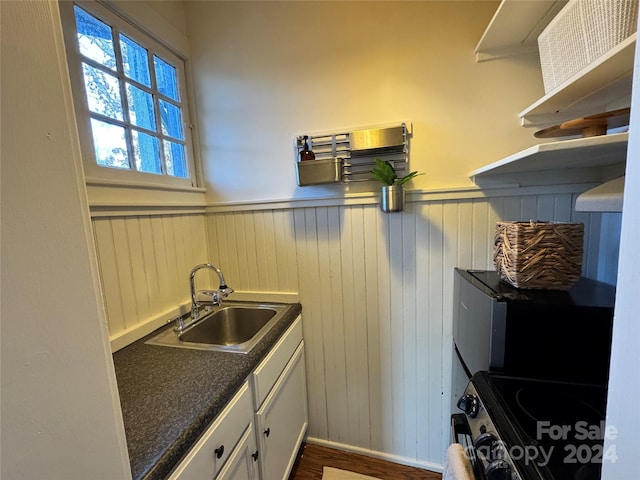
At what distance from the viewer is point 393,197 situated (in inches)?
51.3

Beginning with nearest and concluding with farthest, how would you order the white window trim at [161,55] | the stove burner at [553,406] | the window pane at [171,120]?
the stove burner at [553,406]
the white window trim at [161,55]
the window pane at [171,120]

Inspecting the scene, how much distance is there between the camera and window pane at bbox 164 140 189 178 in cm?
155

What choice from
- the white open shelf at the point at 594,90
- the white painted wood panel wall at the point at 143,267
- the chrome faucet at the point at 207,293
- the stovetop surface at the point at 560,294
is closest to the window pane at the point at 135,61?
the white painted wood panel wall at the point at 143,267

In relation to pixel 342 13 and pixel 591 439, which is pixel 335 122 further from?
pixel 591 439

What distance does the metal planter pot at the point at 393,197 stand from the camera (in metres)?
1.30

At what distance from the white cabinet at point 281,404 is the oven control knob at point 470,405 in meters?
0.73

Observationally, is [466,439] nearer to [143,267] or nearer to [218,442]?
[218,442]

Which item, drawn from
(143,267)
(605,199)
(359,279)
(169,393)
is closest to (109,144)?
(143,267)

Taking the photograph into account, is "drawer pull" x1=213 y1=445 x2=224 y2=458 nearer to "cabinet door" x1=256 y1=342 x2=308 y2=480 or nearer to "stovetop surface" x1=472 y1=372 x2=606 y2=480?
"cabinet door" x1=256 y1=342 x2=308 y2=480

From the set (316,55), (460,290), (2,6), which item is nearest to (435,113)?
(316,55)

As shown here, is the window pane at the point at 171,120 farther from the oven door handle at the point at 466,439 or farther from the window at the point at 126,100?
the oven door handle at the point at 466,439

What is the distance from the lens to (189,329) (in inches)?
53.7

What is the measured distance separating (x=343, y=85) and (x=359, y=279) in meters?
1.04

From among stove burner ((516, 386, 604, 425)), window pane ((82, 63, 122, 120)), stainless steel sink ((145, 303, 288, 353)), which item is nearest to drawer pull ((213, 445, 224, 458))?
stainless steel sink ((145, 303, 288, 353))
